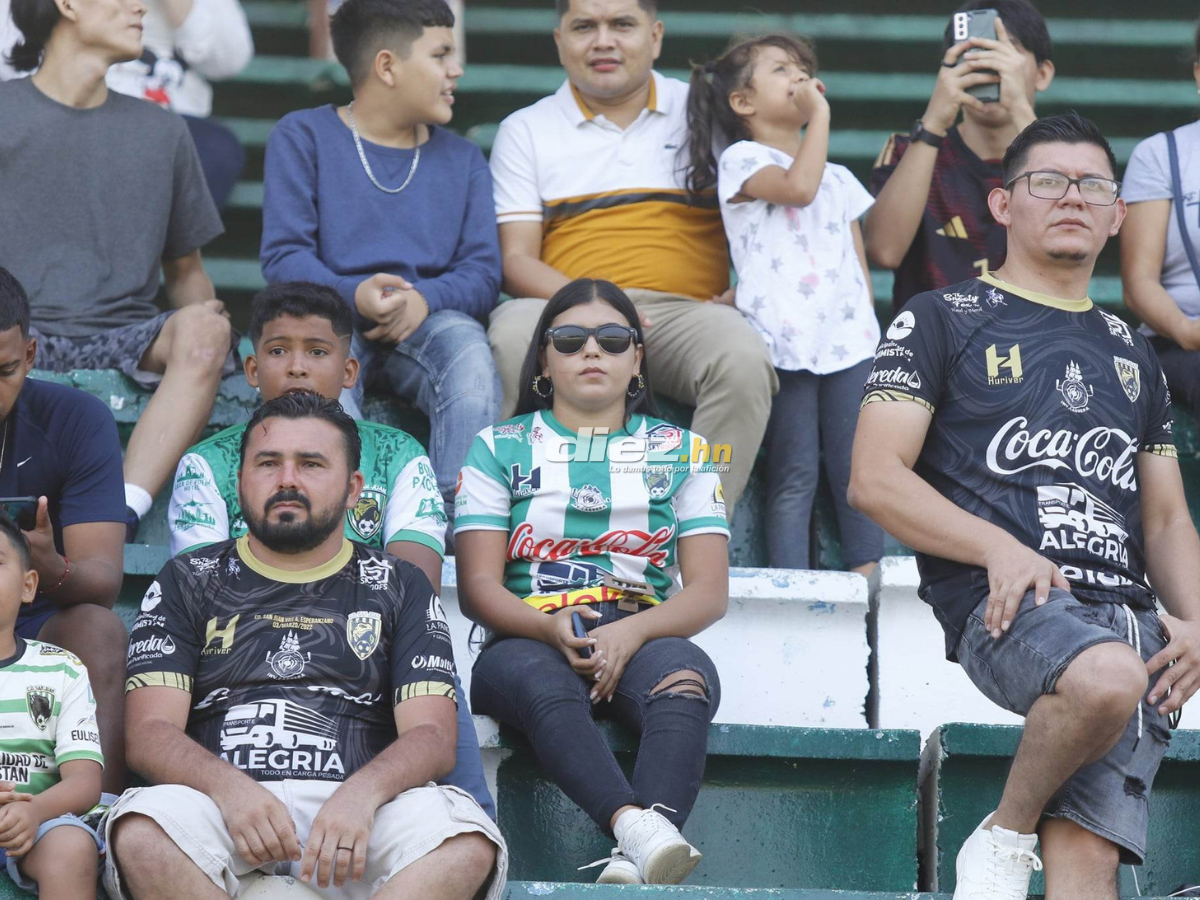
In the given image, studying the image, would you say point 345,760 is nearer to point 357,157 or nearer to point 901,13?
point 357,157

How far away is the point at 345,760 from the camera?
2.69 meters

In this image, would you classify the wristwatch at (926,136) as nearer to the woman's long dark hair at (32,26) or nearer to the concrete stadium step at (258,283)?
the concrete stadium step at (258,283)

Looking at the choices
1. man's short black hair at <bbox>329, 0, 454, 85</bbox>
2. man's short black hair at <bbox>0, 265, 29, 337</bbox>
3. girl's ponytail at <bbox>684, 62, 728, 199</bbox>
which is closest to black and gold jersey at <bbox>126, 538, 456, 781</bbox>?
man's short black hair at <bbox>0, 265, 29, 337</bbox>

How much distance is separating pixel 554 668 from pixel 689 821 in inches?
16.1

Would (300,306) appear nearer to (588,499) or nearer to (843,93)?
(588,499)

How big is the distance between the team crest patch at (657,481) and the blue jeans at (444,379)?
0.62 m

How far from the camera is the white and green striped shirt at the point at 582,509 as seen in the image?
3260 millimetres

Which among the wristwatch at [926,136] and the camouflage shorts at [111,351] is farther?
the wristwatch at [926,136]

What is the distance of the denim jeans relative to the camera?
13.1ft

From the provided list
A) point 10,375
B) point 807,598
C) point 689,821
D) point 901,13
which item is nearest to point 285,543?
point 10,375

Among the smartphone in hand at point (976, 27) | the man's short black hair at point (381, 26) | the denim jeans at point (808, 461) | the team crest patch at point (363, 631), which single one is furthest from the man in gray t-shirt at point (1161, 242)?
the team crest patch at point (363, 631)

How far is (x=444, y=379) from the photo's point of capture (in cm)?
390

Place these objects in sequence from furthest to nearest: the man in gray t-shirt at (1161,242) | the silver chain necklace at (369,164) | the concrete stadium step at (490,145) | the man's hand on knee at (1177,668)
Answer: the concrete stadium step at (490,145) → the silver chain necklace at (369,164) → the man in gray t-shirt at (1161,242) → the man's hand on knee at (1177,668)

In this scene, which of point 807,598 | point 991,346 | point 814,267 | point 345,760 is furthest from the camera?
point 814,267
